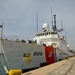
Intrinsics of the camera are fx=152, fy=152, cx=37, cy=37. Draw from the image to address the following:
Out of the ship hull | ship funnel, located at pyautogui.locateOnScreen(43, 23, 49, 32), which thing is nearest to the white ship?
the ship hull

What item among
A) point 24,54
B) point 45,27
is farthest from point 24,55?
point 45,27

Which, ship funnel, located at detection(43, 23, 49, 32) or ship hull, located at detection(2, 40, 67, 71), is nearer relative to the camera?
ship hull, located at detection(2, 40, 67, 71)

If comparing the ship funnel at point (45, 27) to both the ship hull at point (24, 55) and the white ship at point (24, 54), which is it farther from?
the ship hull at point (24, 55)

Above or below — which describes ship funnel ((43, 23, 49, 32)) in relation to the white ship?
above

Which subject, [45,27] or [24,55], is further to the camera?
[45,27]

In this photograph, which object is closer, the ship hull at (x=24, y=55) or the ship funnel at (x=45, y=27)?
the ship hull at (x=24, y=55)

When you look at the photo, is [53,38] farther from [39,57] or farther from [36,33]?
[39,57]

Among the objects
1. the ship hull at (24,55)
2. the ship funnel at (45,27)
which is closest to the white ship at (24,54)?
the ship hull at (24,55)

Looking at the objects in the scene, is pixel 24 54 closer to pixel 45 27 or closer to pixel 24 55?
pixel 24 55

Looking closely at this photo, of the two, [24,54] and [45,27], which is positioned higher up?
[45,27]

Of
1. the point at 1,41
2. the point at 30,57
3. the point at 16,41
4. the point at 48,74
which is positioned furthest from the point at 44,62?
the point at 48,74

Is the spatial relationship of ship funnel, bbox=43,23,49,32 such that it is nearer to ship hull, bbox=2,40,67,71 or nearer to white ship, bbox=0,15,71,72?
white ship, bbox=0,15,71,72

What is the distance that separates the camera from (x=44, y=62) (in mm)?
14844

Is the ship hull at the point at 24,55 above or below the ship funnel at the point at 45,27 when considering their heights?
below
